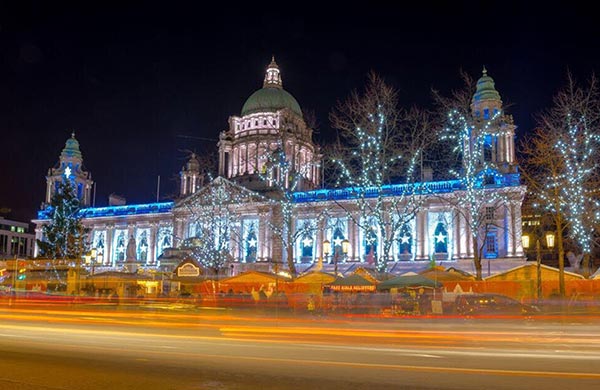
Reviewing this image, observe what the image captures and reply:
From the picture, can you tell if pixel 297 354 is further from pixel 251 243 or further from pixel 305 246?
pixel 251 243

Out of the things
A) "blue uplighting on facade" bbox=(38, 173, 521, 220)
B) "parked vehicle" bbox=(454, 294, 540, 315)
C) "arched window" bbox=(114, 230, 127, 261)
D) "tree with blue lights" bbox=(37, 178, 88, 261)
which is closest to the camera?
"parked vehicle" bbox=(454, 294, 540, 315)

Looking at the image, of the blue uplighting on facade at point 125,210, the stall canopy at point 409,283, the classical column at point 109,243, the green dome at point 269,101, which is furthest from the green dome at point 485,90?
the classical column at point 109,243

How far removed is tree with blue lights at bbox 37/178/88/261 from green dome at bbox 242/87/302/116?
109 ft

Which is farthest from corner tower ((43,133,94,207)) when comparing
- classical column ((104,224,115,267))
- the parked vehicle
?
the parked vehicle

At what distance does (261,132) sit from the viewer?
3644 inches

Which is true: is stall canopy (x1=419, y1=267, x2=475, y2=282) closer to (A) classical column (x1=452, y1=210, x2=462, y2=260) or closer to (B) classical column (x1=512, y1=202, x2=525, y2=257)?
(B) classical column (x1=512, y1=202, x2=525, y2=257)

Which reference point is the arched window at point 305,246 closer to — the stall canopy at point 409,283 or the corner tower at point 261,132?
the corner tower at point 261,132

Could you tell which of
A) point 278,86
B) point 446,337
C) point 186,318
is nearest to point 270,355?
point 446,337

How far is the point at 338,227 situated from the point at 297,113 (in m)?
32.2

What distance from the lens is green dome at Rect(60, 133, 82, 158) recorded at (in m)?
95.9

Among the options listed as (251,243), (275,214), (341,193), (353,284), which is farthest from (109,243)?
(353,284)

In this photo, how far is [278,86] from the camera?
10300 centimetres

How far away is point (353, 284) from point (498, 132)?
109ft

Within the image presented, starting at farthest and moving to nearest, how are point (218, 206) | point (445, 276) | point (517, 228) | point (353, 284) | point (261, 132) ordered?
1. point (261, 132)
2. point (218, 206)
3. point (517, 228)
4. point (445, 276)
5. point (353, 284)
